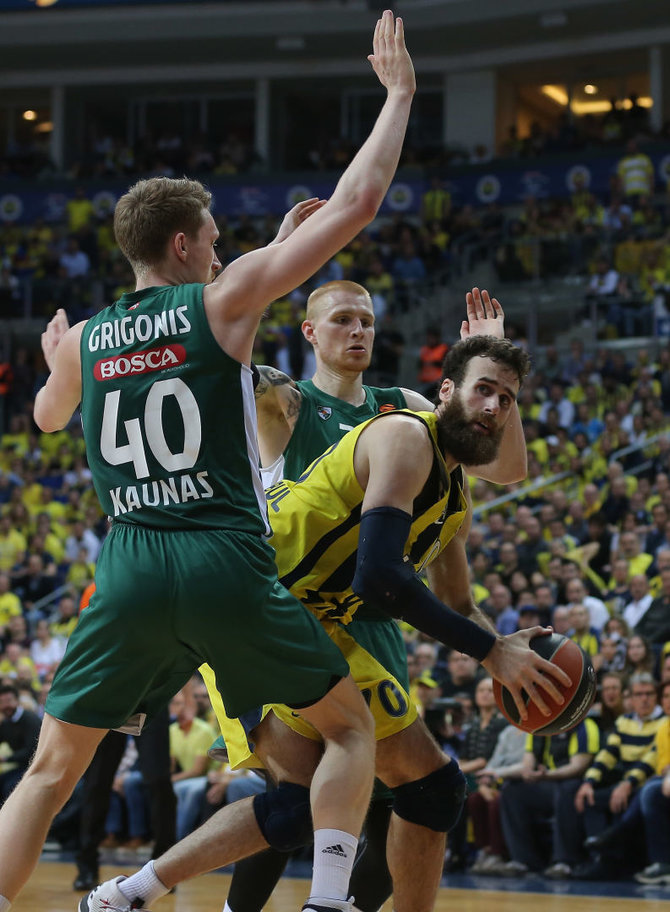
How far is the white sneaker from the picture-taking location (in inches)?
159

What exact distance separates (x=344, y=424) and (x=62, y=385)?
5.41ft

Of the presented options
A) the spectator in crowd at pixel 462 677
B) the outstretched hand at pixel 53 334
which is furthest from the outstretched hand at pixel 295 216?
A: the spectator in crowd at pixel 462 677

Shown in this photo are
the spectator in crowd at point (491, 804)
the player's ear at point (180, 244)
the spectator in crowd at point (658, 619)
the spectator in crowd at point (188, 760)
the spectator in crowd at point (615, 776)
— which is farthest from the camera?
the spectator in crowd at point (658, 619)

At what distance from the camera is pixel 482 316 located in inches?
203

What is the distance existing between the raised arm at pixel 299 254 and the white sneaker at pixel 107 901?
1.80 m

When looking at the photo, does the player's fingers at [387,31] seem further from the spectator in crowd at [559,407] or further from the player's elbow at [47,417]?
the spectator in crowd at [559,407]

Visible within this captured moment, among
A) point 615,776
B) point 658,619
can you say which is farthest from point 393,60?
point 658,619

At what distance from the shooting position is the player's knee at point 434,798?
4.37m

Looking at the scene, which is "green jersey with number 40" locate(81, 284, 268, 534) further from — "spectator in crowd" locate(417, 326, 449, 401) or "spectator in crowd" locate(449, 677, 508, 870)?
Result: "spectator in crowd" locate(417, 326, 449, 401)

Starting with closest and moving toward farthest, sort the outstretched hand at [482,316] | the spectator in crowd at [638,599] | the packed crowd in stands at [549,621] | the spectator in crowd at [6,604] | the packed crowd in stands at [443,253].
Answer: the outstretched hand at [482,316]
the packed crowd in stands at [549,621]
the spectator in crowd at [638,599]
the spectator in crowd at [6,604]
the packed crowd in stands at [443,253]

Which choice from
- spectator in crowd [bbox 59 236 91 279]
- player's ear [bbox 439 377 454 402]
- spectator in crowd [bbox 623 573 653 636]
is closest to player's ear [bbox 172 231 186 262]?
player's ear [bbox 439 377 454 402]

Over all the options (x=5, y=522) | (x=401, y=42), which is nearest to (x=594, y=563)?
(x=5, y=522)

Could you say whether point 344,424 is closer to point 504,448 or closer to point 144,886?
point 504,448

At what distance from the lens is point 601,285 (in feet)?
61.9
